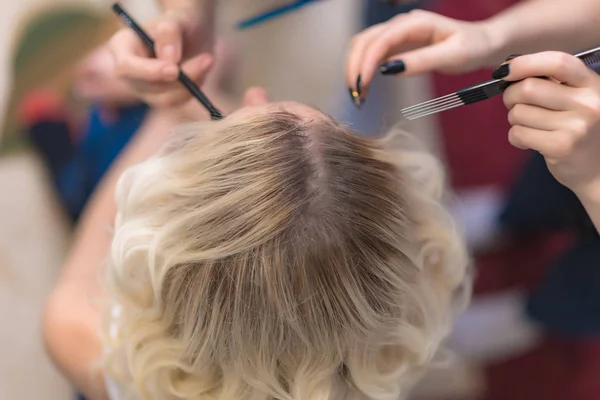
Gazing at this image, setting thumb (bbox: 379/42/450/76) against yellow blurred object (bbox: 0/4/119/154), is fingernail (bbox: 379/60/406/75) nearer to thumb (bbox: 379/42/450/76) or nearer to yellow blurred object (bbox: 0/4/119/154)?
thumb (bbox: 379/42/450/76)

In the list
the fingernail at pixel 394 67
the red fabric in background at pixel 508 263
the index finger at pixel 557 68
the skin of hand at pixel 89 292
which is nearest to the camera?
the index finger at pixel 557 68

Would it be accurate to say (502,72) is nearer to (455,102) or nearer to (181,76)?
(455,102)

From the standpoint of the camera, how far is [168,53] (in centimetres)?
63

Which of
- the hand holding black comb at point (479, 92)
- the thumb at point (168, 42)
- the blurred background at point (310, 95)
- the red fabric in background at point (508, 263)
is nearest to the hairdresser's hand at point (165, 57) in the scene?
the thumb at point (168, 42)

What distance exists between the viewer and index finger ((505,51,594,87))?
1.46 ft

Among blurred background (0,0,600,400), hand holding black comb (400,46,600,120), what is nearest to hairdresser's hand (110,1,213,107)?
blurred background (0,0,600,400)

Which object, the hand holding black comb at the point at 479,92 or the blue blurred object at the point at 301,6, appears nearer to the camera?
the hand holding black comb at the point at 479,92

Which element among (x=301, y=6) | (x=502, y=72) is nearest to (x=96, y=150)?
(x=301, y=6)

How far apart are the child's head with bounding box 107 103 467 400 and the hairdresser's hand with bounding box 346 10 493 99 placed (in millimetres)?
76

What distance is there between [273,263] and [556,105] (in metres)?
0.26

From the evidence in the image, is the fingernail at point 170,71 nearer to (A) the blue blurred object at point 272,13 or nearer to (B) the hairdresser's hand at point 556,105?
(A) the blue blurred object at point 272,13

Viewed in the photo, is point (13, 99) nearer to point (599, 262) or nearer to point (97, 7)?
point (97, 7)

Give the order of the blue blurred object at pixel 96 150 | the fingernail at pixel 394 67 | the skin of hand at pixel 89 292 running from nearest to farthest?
1. the fingernail at pixel 394 67
2. the skin of hand at pixel 89 292
3. the blue blurred object at pixel 96 150

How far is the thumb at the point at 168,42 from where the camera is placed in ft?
2.08
